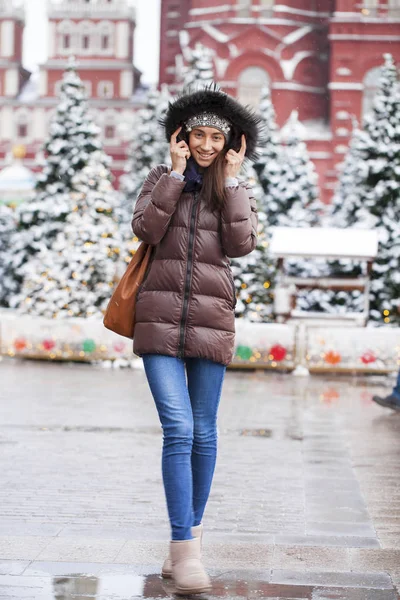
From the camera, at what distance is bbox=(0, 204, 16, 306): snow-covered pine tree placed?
1479 inches

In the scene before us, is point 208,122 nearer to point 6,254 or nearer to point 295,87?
point 6,254

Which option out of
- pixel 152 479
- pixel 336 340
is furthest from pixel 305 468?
pixel 336 340

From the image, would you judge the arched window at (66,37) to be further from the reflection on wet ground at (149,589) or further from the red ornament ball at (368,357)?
the reflection on wet ground at (149,589)

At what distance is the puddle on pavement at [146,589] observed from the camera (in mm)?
4766

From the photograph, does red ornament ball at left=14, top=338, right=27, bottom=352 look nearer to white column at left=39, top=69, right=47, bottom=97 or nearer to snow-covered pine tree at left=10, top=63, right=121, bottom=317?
snow-covered pine tree at left=10, top=63, right=121, bottom=317

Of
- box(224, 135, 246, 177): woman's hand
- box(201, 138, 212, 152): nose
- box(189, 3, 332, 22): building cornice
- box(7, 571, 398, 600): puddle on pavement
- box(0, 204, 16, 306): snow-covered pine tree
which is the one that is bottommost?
box(0, 204, 16, 306): snow-covered pine tree

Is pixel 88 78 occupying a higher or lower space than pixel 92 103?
higher

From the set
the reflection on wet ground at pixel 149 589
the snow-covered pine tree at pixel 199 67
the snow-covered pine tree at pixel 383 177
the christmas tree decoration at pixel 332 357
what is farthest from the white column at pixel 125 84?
the reflection on wet ground at pixel 149 589

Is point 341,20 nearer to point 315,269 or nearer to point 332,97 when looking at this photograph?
point 332,97

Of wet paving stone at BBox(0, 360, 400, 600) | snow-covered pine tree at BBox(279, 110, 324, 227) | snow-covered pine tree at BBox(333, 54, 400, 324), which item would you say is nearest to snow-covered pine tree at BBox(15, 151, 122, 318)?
snow-covered pine tree at BBox(333, 54, 400, 324)

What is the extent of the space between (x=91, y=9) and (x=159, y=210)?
244 ft

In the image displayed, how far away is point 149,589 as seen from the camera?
4906 millimetres

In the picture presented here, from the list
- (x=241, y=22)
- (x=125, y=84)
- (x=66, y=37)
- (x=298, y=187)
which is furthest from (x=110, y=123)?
(x=298, y=187)

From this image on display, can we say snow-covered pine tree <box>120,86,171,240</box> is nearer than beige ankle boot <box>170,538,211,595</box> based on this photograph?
No
